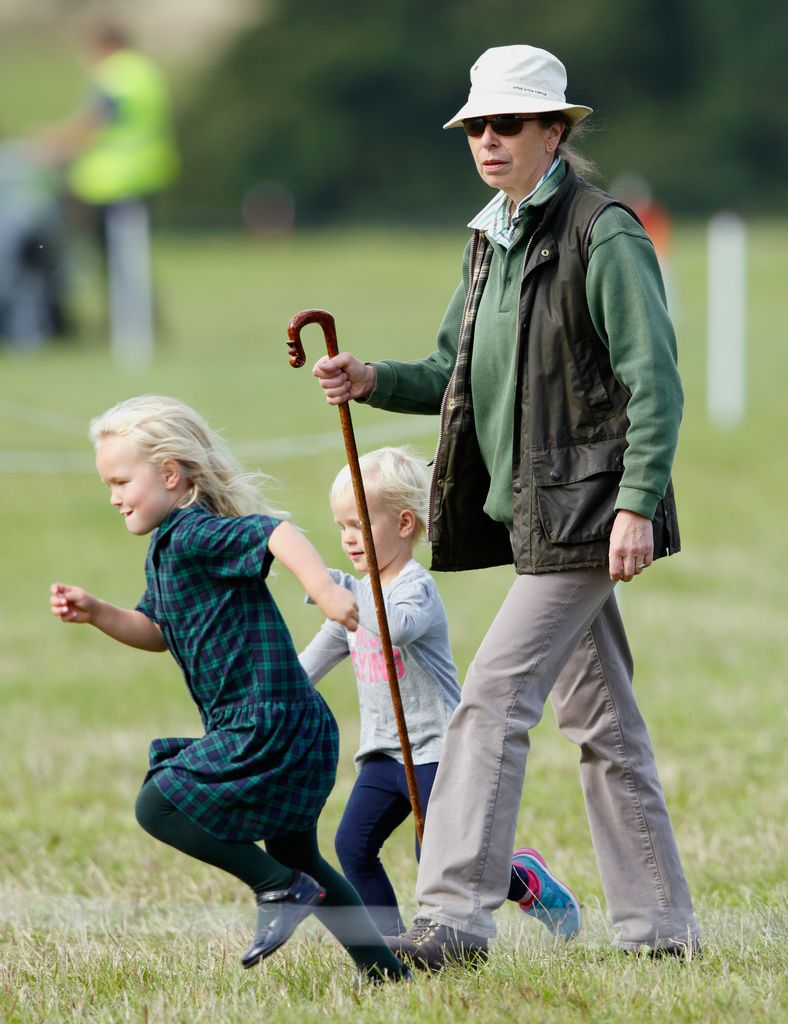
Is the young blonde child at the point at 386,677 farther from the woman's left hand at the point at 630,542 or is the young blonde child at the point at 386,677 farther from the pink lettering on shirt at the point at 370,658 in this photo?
the woman's left hand at the point at 630,542

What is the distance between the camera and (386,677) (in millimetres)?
4504

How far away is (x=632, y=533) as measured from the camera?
4.08 metres

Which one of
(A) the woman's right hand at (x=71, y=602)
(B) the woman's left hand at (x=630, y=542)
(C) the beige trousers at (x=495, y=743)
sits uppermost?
(B) the woman's left hand at (x=630, y=542)

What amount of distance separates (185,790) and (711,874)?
6.94ft

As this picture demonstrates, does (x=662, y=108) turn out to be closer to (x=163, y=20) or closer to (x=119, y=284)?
(x=163, y=20)

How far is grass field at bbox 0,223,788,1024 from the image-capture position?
4.07 metres

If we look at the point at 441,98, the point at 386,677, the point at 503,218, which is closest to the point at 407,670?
the point at 386,677

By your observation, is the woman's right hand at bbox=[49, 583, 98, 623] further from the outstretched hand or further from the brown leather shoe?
the brown leather shoe

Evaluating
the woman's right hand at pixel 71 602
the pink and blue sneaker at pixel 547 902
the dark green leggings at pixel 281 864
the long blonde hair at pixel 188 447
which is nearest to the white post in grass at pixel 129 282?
the pink and blue sneaker at pixel 547 902

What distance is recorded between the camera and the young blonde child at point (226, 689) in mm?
4000

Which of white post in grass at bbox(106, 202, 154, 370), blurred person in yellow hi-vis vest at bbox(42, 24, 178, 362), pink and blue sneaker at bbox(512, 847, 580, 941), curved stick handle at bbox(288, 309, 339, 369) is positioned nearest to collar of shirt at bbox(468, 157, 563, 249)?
curved stick handle at bbox(288, 309, 339, 369)

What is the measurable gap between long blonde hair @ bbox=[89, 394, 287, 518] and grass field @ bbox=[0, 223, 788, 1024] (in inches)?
42.3

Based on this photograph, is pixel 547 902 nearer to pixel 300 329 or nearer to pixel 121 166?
pixel 300 329

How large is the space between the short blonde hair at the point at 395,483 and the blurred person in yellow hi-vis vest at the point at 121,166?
13.0 meters
